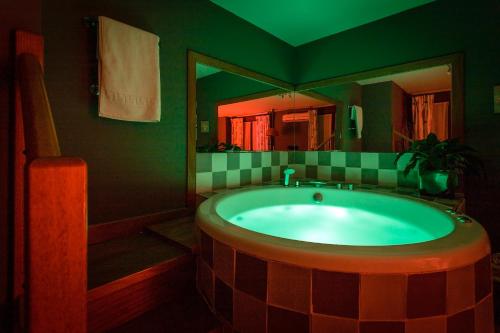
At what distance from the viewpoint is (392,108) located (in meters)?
2.23

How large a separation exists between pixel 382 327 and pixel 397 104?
197cm

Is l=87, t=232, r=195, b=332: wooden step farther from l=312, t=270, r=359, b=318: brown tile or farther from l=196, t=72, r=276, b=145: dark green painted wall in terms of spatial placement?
l=196, t=72, r=276, b=145: dark green painted wall

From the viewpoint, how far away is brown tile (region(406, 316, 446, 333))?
72cm

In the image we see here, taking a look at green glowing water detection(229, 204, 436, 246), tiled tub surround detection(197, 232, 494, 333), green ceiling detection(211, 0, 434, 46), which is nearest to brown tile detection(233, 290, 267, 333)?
tiled tub surround detection(197, 232, 494, 333)

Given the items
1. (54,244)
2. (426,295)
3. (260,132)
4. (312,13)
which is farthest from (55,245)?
(312,13)

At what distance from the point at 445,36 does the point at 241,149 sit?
1790 millimetres

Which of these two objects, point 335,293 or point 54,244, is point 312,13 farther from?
point 54,244

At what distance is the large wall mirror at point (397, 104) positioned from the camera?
1.91 m

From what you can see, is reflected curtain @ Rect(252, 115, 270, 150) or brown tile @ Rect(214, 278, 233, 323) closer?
brown tile @ Rect(214, 278, 233, 323)

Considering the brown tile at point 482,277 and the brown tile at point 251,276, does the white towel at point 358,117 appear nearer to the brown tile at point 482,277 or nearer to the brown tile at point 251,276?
the brown tile at point 482,277

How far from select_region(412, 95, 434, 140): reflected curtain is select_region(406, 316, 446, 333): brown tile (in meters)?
1.70

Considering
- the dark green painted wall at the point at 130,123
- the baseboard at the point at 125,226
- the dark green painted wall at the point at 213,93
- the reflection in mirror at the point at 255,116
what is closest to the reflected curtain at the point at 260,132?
the reflection in mirror at the point at 255,116

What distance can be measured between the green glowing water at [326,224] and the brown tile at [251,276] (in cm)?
79

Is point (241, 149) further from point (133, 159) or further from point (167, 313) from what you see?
point (167, 313)
